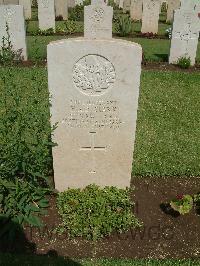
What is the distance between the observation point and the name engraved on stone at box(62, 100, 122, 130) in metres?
4.37

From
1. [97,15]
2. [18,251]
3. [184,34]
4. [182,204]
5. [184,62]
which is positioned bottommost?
[18,251]

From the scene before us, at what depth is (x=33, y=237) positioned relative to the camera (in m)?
4.34

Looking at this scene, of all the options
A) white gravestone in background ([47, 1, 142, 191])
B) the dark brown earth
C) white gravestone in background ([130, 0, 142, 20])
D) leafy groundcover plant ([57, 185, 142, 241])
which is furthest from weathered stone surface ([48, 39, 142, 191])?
white gravestone in background ([130, 0, 142, 20])

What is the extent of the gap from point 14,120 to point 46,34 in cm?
1176

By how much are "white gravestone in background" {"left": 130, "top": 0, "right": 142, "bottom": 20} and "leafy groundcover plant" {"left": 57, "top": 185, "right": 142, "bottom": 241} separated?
15763 millimetres

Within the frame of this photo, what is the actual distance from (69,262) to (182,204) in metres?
1.53

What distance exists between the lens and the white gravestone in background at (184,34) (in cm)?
1089

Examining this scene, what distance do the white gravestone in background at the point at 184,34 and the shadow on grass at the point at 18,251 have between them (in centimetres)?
854

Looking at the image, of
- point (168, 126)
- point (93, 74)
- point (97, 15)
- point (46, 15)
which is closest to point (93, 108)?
point (93, 74)

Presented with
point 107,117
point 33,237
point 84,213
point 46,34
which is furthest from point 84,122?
point 46,34

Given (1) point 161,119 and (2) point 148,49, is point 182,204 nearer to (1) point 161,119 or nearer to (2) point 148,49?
(1) point 161,119

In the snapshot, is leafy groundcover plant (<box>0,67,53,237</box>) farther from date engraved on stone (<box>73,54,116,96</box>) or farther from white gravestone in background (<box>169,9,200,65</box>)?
white gravestone in background (<box>169,9,200,65</box>)

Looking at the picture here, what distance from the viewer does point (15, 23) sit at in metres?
10.9

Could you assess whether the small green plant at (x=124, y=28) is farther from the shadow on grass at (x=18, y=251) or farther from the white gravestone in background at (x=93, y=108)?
the shadow on grass at (x=18, y=251)
